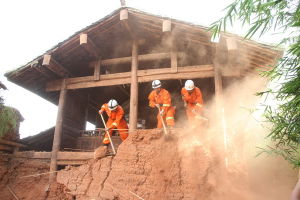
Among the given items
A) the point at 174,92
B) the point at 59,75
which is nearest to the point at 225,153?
the point at 174,92

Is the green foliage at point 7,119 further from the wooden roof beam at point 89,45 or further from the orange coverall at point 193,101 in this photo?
the orange coverall at point 193,101

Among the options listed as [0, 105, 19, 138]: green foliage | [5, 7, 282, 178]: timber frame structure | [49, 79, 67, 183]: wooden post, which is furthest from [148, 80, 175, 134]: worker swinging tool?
[0, 105, 19, 138]: green foliage

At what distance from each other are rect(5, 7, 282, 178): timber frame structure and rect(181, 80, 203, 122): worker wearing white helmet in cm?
33

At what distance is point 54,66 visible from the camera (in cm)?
848

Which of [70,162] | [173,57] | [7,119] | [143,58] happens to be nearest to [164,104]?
[173,57]

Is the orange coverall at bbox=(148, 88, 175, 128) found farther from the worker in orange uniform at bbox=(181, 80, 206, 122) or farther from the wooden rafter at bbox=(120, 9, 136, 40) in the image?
the wooden rafter at bbox=(120, 9, 136, 40)

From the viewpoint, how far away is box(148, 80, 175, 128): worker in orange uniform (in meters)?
7.96

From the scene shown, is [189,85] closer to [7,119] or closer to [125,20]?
[125,20]

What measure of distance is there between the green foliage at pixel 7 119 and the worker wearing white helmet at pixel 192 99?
5.20 meters

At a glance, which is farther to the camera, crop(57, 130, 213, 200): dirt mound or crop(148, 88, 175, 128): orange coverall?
crop(148, 88, 175, 128): orange coverall

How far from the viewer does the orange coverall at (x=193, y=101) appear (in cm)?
799

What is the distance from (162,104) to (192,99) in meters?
0.92

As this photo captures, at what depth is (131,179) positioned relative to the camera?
6410 millimetres

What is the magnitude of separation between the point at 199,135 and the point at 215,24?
3996 mm
